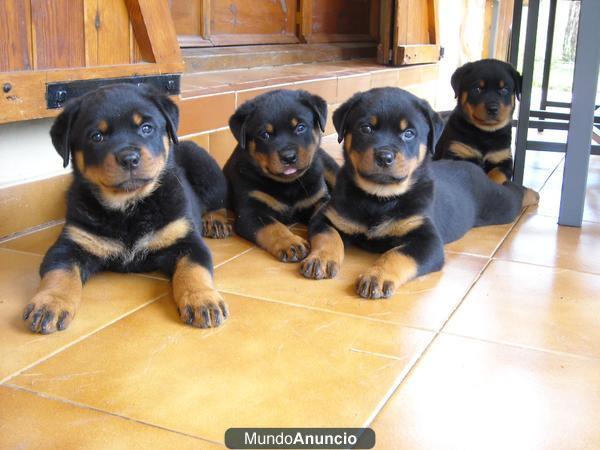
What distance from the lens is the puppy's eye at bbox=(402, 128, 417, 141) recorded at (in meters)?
2.55

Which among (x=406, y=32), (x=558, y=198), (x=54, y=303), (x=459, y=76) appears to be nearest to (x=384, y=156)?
(x=54, y=303)

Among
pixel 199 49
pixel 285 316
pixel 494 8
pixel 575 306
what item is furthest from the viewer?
pixel 494 8

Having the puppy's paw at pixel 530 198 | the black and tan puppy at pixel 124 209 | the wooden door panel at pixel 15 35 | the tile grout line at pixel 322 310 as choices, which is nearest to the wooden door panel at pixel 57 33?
the wooden door panel at pixel 15 35

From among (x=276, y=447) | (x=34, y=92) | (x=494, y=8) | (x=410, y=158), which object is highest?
(x=494, y=8)

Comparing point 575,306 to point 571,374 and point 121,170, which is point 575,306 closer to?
point 571,374

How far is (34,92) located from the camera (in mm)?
2529

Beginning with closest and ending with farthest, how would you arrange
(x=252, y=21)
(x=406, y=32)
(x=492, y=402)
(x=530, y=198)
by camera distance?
(x=492, y=402) → (x=530, y=198) → (x=252, y=21) → (x=406, y=32)

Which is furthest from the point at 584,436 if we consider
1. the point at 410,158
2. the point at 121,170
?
the point at 121,170

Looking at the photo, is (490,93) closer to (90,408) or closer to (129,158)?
(129,158)

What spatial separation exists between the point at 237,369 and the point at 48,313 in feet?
1.87

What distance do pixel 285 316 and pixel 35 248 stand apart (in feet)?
3.72

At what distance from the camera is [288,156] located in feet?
9.05

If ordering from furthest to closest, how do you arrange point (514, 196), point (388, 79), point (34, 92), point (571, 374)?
Answer: point (388, 79)
point (514, 196)
point (34, 92)
point (571, 374)

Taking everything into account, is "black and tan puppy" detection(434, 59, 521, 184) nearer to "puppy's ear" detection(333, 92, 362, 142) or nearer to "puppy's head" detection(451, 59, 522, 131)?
"puppy's head" detection(451, 59, 522, 131)
